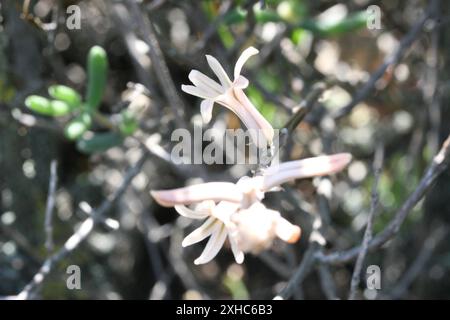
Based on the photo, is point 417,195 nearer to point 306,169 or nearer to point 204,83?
point 306,169

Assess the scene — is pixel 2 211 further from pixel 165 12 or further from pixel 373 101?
pixel 373 101

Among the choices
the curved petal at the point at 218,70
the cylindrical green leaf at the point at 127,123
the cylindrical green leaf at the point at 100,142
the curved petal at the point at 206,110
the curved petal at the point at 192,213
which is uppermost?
the curved petal at the point at 218,70

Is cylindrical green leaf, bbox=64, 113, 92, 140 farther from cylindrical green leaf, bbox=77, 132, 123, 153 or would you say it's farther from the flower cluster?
the flower cluster

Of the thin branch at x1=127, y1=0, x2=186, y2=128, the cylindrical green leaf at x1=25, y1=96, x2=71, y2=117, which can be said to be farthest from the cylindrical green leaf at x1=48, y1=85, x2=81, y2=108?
the thin branch at x1=127, y1=0, x2=186, y2=128

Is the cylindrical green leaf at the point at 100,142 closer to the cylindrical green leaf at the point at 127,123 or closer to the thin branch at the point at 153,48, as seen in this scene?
the cylindrical green leaf at the point at 127,123

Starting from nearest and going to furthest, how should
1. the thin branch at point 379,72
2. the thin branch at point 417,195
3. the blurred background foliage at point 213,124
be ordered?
1. the thin branch at point 417,195
2. the thin branch at point 379,72
3. the blurred background foliage at point 213,124

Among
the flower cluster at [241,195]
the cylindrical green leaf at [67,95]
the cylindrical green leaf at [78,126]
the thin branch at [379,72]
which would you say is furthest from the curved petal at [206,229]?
the thin branch at [379,72]
